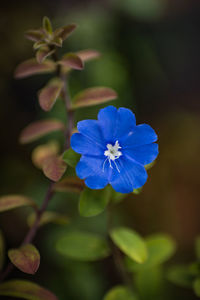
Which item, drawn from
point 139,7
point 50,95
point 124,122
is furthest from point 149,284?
point 139,7

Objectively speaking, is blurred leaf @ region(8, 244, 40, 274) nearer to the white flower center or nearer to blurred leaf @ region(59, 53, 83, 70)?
the white flower center

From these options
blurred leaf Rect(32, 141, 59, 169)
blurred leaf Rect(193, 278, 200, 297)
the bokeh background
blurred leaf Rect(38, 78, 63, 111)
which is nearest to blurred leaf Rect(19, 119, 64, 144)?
blurred leaf Rect(32, 141, 59, 169)

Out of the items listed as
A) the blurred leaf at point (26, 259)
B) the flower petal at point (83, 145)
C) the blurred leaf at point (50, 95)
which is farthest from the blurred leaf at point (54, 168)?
the blurred leaf at point (26, 259)

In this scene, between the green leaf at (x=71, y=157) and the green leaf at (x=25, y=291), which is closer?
the green leaf at (x=71, y=157)

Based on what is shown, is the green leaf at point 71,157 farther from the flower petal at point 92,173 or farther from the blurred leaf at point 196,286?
the blurred leaf at point 196,286

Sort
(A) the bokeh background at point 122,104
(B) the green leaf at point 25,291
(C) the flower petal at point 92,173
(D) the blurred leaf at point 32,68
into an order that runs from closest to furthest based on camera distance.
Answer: (C) the flower petal at point 92,173, (B) the green leaf at point 25,291, (D) the blurred leaf at point 32,68, (A) the bokeh background at point 122,104

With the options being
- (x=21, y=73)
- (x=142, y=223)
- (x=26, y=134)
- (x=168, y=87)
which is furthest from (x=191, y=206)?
(x=21, y=73)

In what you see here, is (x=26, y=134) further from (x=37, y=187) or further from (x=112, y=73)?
(x=112, y=73)
